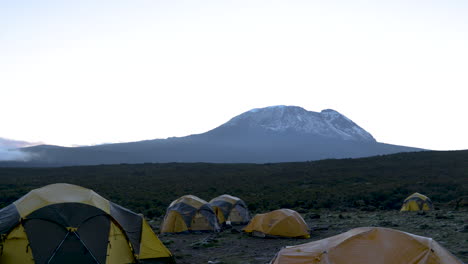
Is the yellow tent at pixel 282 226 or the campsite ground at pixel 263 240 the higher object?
the yellow tent at pixel 282 226

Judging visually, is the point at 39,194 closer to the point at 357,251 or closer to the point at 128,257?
the point at 128,257

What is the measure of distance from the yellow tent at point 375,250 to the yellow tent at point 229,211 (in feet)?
Answer: 42.5

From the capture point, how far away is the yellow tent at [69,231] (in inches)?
394

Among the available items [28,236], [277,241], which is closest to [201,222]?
[277,241]

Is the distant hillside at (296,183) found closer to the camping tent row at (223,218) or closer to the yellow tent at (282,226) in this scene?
the camping tent row at (223,218)

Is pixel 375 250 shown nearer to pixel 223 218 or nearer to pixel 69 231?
pixel 69 231

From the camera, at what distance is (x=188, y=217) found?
1812cm

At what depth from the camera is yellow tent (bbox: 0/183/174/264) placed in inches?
394

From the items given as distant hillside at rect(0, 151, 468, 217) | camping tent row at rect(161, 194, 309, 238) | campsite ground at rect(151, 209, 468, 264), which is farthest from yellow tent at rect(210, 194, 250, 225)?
distant hillside at rect(0, 151, 468, 217)

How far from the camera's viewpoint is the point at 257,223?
1723 cm

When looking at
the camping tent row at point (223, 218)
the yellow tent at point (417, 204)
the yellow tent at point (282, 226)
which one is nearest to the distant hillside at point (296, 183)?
the yellow tent at point (417, 204)

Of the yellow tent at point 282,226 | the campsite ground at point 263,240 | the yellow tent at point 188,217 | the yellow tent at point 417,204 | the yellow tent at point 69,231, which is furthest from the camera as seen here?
the yellow tent at point 417,204

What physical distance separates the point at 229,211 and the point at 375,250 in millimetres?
13738

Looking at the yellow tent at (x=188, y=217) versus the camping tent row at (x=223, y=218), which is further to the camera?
the yellow tent at (x=188, y=217)
